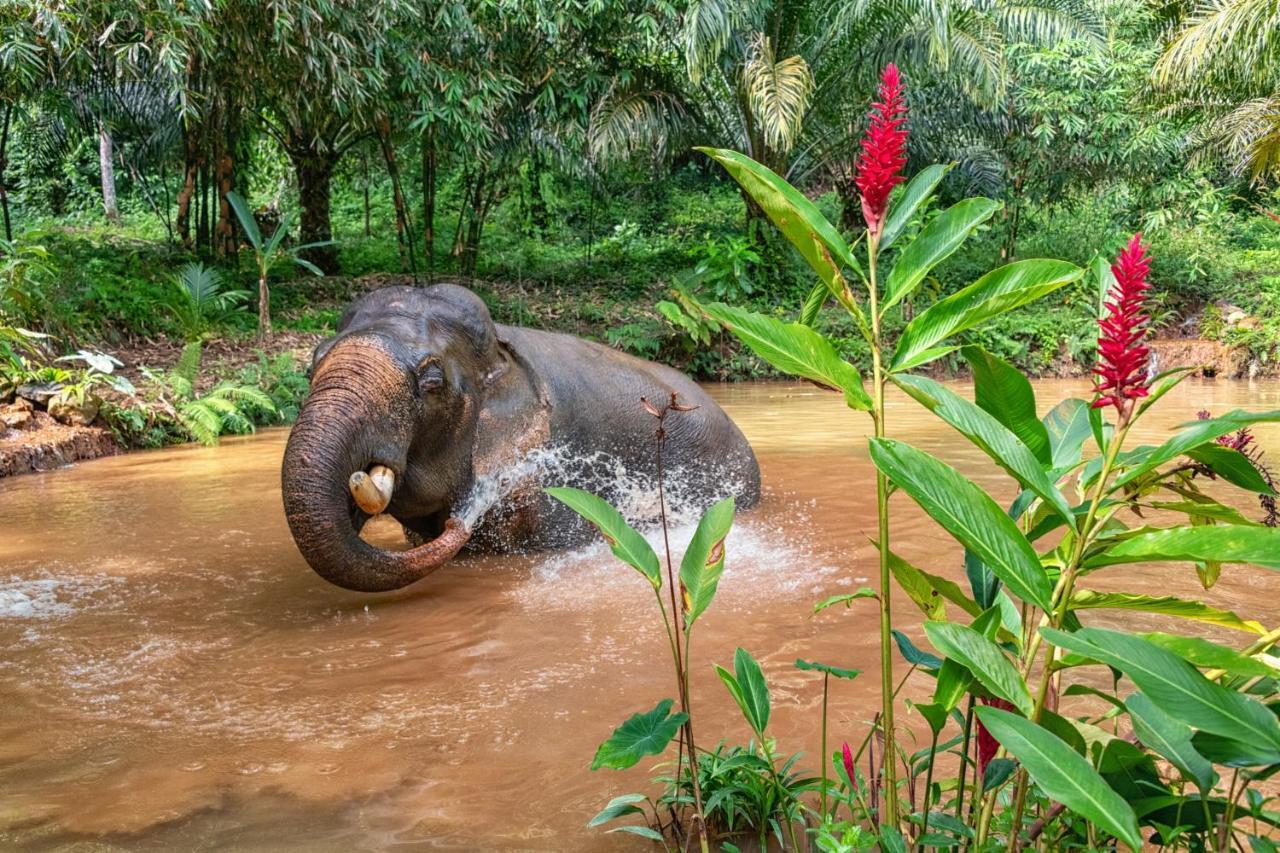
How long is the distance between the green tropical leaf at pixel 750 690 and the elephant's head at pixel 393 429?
261 cm

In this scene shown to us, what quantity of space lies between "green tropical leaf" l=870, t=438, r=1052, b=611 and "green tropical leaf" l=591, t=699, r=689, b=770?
30.3 inches

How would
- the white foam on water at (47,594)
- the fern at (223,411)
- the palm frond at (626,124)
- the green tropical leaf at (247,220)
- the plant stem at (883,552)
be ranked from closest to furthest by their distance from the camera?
the plant stem at (883,552) → the white foam on water at (47,594) → the fern at (223,411) → the green tropical leaf at (247,220) → the palm frond at (626,124)

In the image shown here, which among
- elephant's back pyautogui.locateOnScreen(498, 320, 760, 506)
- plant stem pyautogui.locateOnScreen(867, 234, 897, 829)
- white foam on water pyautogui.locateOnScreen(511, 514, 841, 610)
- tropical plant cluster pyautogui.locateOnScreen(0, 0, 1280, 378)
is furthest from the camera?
tropical plant cluster pyautogui.locateOnScreen(0, 0, 1280, 378)

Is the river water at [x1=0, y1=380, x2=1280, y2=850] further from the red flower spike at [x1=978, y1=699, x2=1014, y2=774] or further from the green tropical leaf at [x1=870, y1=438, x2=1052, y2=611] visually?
the green tropical leaf at [x1=870, y1=438, x2=1052, y2=611]

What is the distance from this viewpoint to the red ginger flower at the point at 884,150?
57.9 inches

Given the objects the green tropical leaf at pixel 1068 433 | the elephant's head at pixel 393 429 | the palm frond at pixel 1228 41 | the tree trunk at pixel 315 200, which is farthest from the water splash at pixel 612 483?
the tree trunk at pixel 315 200

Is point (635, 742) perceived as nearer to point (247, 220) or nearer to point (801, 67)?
point (247, 220)

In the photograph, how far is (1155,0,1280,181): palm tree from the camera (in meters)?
13.7

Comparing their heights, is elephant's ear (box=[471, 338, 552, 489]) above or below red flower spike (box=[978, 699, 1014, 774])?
above

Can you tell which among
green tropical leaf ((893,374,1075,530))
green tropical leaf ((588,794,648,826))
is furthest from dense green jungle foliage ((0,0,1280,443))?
green tropical leaf ((893,374,1075,530))

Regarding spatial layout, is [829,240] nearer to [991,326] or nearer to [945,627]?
[945,627]

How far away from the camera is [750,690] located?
80.0 inches

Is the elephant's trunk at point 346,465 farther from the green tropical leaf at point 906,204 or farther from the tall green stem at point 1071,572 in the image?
the tall green stem at point 1071,572

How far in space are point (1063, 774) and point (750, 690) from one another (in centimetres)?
79
